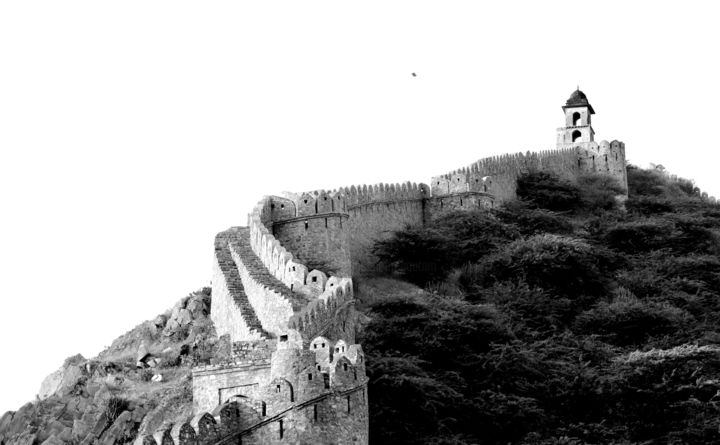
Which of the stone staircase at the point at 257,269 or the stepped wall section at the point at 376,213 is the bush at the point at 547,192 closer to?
the stepped wall section at the point at 376,213

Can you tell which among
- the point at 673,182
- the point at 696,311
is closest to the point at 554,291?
the point at 696,311

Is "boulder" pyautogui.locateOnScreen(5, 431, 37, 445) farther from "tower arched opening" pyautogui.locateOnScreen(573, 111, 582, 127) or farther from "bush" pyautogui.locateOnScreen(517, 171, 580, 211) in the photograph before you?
"tower arched opening" pyautogui.locateOnScreen(573, 111, 582, 127)

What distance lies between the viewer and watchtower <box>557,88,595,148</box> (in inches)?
2933

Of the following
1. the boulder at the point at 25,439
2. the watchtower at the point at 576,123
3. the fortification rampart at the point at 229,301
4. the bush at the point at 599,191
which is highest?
the watchtower at the point at 576,123

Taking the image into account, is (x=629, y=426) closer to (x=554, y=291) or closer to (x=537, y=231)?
(x=554, y=291)

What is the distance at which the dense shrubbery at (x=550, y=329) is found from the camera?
41656 mm

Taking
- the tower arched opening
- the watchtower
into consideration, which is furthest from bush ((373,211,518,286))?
the tower arched opening

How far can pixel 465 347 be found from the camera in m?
44.9

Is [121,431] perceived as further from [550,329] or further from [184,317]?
[550,329]

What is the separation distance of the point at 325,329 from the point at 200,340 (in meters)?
8.04

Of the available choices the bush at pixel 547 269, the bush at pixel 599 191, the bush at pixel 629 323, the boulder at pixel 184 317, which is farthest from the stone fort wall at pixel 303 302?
the bush at pixel 629 323

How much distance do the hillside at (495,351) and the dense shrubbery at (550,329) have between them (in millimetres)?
53

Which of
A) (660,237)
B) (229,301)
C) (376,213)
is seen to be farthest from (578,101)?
(229,301)

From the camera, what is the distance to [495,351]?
4500 cm
